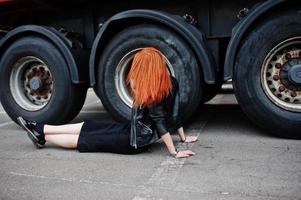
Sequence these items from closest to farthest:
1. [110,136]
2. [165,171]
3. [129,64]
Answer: [165,171] → [110,136] → [129,64]

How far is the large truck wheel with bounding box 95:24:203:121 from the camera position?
465 cm

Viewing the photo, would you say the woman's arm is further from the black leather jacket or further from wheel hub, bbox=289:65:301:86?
wheel hub, bbox=289:65:301:86

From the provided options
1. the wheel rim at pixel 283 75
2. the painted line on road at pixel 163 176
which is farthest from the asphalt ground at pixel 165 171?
the wheel rim at pixel 283 75

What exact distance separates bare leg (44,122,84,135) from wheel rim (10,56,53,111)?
100 cm

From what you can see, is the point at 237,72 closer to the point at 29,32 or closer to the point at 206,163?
the point at 206,163

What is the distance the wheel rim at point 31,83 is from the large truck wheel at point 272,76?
2360 mm

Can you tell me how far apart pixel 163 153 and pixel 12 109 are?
2374 millimetres

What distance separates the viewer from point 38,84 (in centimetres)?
534

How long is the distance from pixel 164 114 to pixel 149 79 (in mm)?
359

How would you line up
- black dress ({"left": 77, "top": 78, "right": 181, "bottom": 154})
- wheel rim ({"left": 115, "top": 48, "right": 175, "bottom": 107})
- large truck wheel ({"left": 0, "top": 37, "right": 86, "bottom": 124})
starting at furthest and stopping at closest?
large truck wheel ({"left": 0, "top": 37, "right": 86, "bottom": 124})
wheel rim ({"left": 115, "top": 48, "right": 175, "bottom": 107})
black dress ({"left": 77, "top": 78, "right": 181, "bottom": 154})

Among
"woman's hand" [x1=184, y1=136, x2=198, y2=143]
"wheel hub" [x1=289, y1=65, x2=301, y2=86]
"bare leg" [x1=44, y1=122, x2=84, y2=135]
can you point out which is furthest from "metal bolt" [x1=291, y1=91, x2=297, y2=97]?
"bare leg" [x1=44, y1=122, x2=84, y2=135]

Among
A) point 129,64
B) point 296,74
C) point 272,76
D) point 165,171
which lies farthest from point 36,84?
point 296,74

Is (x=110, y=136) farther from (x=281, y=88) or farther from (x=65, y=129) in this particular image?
(x=281, y=88)

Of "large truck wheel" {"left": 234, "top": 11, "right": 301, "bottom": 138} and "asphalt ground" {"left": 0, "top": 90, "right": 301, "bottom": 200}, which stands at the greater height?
"large truck wheel" {"left": 234, "top": 11, "right": 301, "bottom": 138}
